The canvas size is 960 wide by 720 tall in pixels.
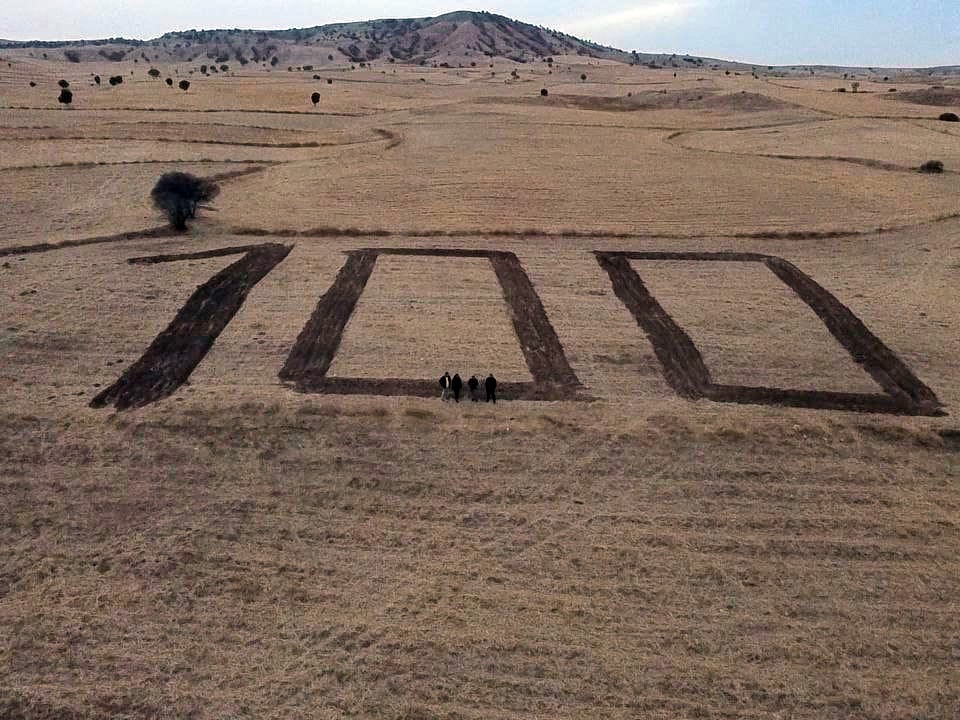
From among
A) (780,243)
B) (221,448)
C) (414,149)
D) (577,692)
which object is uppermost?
(414,149)

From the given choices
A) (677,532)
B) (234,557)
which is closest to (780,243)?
(677,532)

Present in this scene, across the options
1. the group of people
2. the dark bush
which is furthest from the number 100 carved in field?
the dark bush

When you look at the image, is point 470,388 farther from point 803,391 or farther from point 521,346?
point 803,391

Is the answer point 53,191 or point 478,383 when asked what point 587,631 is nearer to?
point 478,383

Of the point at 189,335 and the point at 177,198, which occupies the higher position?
the point at 177,198

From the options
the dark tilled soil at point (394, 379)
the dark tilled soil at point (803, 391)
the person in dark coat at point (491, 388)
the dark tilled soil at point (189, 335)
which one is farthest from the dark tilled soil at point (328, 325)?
the dark tilled soil at point (803, 391)

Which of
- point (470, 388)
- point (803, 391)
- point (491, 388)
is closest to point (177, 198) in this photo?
point (470, 388)

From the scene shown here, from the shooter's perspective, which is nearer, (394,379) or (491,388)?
(491,388)
